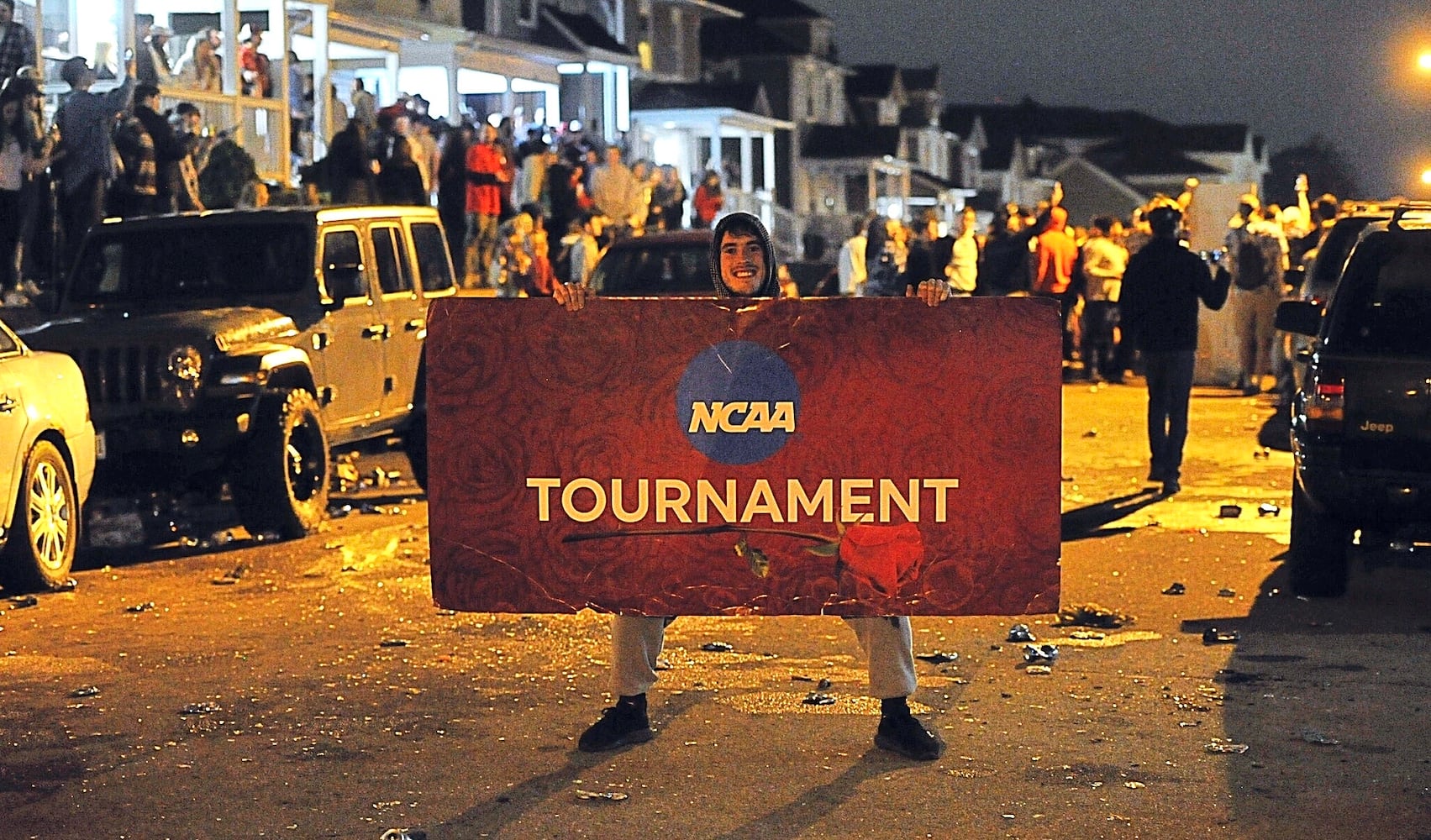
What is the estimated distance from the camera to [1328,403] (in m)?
9.84

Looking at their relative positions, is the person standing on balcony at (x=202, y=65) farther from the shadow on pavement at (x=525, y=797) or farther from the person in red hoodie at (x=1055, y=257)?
the shadow on pavement at (x=525, y=797)

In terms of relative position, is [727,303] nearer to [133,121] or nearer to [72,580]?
[72,580]

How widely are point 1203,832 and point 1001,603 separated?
1.24 m

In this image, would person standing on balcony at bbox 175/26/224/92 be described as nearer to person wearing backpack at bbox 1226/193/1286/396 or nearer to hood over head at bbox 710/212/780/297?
person wearing backpack at bbox 1226/193/1286/396

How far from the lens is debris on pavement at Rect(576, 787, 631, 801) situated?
6.57m

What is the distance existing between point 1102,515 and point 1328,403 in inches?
157

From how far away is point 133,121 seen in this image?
61.8 ft

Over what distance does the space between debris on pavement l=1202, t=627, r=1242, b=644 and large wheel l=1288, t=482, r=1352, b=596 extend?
1.03 m

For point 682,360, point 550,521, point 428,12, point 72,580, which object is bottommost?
point 72,580

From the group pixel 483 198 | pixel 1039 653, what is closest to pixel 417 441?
pixel 1039 653

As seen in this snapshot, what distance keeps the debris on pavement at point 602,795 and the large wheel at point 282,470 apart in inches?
254

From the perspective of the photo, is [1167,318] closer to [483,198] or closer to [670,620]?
[670,620]

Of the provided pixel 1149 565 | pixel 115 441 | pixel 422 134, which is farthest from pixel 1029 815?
pixel 422 134

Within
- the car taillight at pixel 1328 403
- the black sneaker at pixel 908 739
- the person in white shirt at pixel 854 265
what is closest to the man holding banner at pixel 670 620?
the black sneaker at pixel 908 739
